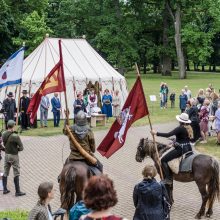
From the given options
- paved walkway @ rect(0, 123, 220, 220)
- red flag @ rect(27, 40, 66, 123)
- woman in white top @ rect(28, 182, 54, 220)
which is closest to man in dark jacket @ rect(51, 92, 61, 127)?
paved walkway @ rect(0, 123, 220, 220)

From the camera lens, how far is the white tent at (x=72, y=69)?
93.0 feet

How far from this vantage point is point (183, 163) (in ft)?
37.6

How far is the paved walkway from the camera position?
12141mm

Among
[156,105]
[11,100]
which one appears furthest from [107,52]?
[11,100]

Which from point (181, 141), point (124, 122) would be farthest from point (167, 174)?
point (124, 122)

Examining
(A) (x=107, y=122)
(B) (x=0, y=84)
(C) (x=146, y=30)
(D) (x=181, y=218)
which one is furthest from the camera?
(C) (x=146, y=30)

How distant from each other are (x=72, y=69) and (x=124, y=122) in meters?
19.0

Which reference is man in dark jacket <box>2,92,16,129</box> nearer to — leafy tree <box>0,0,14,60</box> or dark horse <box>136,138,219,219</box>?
dark horse <box>136,138,219,219</box>

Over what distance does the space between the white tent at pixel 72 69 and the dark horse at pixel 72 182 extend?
18226 millimetres

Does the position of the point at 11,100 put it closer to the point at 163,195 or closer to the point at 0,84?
the point at 0,84

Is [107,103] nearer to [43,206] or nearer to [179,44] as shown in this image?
[43,206]

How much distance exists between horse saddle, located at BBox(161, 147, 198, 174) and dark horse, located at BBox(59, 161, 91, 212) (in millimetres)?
2425

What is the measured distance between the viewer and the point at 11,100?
23.2 metres

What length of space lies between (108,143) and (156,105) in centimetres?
2562
